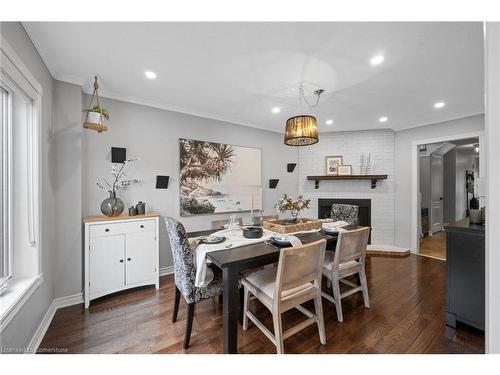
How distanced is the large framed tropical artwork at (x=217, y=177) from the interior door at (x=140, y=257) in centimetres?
72

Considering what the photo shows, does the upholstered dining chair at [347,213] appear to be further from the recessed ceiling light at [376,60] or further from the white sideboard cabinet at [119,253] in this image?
the white sideboard cabinet at [119,253]

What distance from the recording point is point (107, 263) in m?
2.30

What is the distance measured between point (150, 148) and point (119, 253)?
4.64 ft

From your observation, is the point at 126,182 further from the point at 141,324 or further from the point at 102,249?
the point at 141,324

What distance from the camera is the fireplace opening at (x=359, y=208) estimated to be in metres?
4.35

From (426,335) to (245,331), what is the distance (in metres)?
1.51

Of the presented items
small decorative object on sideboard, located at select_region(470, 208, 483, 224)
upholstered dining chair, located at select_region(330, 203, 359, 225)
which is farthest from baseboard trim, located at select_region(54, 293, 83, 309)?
small decorative object on sideboard, located at select_region(470, 208, 483, 224)

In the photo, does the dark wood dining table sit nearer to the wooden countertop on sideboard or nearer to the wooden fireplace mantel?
the wooden countertop on sideboard

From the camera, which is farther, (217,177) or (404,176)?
(404,176)

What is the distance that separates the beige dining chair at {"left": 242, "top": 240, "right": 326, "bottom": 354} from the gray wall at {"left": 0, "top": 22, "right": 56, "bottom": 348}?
1597mm

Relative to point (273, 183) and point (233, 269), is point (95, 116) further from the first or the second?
point (273, 183)

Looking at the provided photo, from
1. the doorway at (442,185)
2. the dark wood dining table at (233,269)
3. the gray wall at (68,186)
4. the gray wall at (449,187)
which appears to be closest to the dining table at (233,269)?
the dark wood dining table at (233,269)

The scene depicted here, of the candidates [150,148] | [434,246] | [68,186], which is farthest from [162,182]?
[434,246]

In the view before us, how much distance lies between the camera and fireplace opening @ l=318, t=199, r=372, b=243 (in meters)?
4.35
